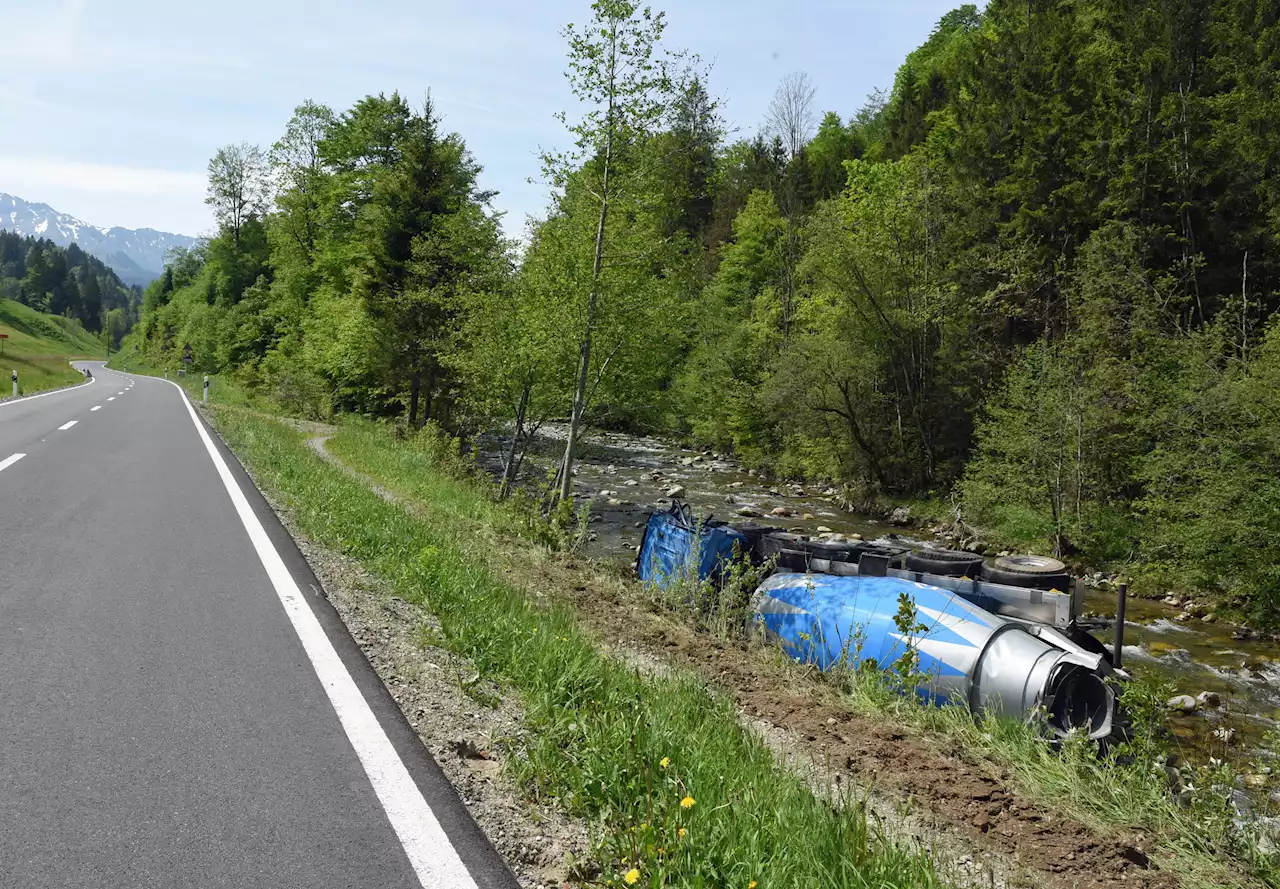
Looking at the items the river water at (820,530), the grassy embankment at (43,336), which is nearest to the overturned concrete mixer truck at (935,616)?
the river water at (820,530)

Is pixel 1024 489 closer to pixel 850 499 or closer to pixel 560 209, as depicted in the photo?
pixel 850 499

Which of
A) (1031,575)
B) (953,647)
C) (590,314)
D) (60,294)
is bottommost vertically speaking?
(953,647)

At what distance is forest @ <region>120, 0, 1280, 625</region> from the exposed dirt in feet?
26.2

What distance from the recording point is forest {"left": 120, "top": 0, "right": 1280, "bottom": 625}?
48.8ft

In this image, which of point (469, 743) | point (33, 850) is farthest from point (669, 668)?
point (33, 850)

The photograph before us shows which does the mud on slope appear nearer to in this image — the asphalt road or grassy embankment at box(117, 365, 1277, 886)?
grassy embankment at box(117, 365, 1277, 886)

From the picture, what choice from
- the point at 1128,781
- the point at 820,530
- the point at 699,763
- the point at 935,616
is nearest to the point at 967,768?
the point at 1128,781

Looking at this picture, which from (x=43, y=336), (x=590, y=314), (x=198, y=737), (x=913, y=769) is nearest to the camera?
(x=198, y=737)

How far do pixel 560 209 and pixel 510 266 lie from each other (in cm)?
597

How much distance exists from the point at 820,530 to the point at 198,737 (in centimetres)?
1835

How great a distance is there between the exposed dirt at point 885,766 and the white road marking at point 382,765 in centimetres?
22

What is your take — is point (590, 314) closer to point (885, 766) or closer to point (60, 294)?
point (885, 766)

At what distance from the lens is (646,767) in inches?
143

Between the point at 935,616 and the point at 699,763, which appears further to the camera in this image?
the point at 935,616
